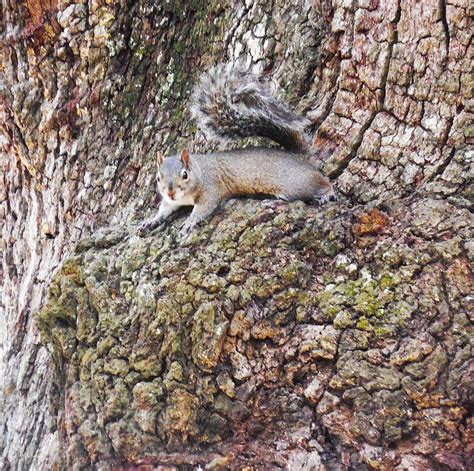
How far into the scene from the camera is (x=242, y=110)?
7.39 ft

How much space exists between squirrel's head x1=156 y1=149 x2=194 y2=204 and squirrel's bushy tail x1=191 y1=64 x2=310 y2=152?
15 centimetres

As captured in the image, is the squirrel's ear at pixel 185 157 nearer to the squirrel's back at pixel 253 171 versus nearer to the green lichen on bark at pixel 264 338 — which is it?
the squirrel's back at pixel 253 171

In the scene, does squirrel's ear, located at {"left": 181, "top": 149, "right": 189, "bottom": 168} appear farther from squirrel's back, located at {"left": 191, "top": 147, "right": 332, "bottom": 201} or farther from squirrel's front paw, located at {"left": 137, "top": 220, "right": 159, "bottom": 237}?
squirrel's front paw, located at {"left": 137, "top": 220, "right": 159, "bottom": 237}

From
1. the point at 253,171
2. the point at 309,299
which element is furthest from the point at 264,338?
the point at 253,171

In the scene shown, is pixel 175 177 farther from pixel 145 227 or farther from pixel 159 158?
pixel 145 227

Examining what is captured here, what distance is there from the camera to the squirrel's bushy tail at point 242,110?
2201 millimetres

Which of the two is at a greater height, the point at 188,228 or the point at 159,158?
the point at 159,158

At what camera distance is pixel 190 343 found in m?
1.89

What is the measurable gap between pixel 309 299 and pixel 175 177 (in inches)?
28.8

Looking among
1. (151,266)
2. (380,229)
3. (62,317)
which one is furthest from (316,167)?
→ (62,317)

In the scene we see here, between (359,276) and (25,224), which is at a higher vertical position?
(359,276)

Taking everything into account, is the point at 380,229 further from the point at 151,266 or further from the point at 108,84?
the point at 108,84

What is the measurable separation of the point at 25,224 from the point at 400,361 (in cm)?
182

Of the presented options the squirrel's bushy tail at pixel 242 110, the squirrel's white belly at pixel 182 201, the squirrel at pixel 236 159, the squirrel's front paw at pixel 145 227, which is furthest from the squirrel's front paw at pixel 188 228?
the squirrel's bushy tail at pixel 242 110
